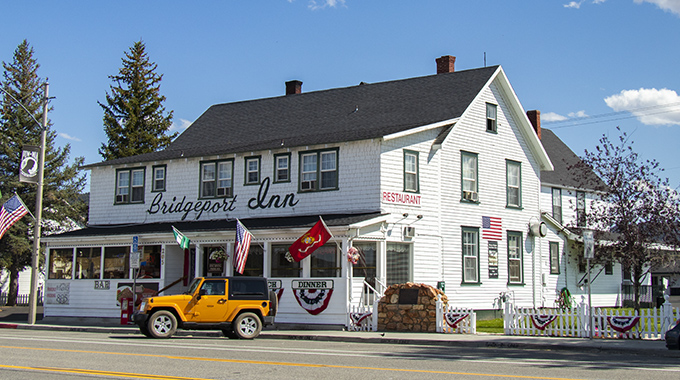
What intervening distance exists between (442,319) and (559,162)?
21.4m

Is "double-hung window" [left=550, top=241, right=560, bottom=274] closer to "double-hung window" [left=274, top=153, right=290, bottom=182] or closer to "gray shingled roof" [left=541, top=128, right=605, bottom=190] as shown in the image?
"gray shingled roof" [left=541, top=128, right=605, bottom=190]

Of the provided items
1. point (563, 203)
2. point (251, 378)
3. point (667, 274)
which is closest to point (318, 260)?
point (251, 378)

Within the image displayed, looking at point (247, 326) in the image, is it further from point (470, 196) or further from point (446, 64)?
point (446, 64)

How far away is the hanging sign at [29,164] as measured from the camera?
91.1ft

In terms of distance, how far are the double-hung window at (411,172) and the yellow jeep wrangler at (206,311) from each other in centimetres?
852

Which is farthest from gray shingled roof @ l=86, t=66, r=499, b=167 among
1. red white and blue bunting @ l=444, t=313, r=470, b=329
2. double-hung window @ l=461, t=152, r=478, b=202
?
red white and blue bunting @ l=444, t=313, r=470, b=329

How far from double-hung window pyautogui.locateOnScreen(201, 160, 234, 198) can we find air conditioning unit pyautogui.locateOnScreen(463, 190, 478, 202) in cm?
922

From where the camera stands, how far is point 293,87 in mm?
37344

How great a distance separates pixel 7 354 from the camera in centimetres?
1479

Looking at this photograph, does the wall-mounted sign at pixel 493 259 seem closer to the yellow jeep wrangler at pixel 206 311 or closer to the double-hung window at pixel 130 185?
the yellow jeep wrangler at pixel 206 311

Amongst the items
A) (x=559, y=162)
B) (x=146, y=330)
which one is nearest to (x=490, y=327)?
(x=146, y=330)

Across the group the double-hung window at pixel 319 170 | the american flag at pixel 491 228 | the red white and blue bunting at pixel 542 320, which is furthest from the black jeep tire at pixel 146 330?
the american flag at pixel 491 228

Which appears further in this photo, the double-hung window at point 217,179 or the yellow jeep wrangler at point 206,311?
the double-hung window at point 217,179

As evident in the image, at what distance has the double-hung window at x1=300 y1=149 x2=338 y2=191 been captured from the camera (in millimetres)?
26953
